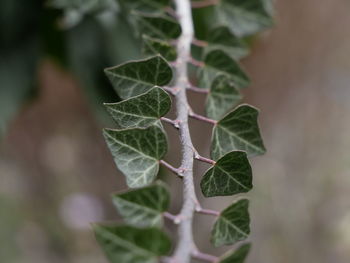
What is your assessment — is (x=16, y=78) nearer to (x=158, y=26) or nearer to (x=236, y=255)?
(x=158, y=26)

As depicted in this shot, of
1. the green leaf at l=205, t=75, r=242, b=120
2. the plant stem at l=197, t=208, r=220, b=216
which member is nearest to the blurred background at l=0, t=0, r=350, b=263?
the green leaf at l=205, t=75, r=242, b=120

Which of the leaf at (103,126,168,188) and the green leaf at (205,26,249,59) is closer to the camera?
the leaf at (103,126,168,188)

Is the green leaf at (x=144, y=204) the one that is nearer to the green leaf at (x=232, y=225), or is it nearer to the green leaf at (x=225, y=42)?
the green leaf at (x=232, y=225)

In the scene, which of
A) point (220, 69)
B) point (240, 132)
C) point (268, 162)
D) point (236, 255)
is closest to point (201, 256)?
point (236, 255)

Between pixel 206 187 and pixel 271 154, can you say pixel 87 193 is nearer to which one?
pixel 271 154

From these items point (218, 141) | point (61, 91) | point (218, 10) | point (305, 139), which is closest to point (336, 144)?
point (305, 139)

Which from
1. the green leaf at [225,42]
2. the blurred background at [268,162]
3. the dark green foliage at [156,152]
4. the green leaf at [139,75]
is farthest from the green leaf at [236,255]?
the blurred background at [268,162]

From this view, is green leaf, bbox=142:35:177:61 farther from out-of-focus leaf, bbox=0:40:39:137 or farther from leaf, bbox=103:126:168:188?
out-of-focus leaf, bbox=0:40:39:137
